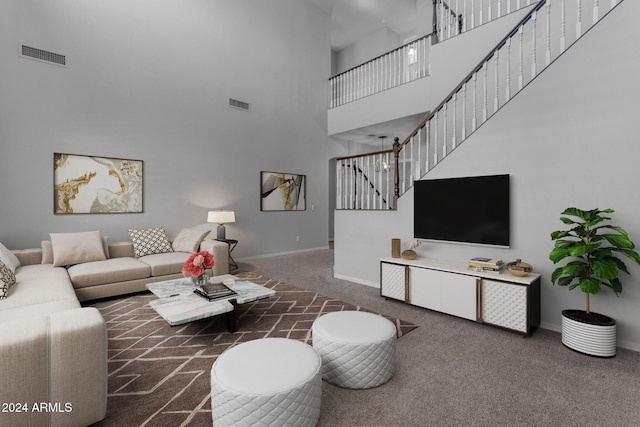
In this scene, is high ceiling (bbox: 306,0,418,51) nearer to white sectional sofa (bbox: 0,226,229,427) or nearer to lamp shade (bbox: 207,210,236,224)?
lamp shade (bbox: 207,210,236,224)

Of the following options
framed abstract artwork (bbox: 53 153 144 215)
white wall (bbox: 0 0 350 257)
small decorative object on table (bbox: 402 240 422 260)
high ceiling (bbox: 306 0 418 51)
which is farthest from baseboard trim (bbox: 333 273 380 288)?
high ceiling (bbox: 306 0 418 51)

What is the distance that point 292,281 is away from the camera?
15.9ft

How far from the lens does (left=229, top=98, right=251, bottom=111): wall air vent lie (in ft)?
21.4

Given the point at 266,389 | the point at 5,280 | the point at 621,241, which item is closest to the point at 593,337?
the point at 621,241

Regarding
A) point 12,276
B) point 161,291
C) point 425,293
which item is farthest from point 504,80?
point 12,276

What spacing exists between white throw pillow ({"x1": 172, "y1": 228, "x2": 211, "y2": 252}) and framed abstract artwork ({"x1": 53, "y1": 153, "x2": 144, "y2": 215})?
0.87 metres

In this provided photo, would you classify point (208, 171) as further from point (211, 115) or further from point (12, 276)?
point (12, 276)

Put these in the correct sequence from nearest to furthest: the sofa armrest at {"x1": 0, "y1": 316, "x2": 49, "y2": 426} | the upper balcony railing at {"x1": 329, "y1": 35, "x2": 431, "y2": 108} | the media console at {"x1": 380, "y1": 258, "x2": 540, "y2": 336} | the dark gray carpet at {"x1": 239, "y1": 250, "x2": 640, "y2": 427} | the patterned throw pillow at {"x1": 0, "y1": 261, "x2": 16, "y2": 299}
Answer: the sofa armrest at {"x1": 0, "y1": 316, "x2": 49, "y2": 426}, the dark gray carpet at {"x1": 239, "y1": 250, "x2": 640, "y2": 427}, the patterned throw pillow at {"x1": 0, "y1": 261, "x2": 16, "y2": 299}, the media console at {"x1": 380, "y1": 258, "x2": 540, "y2": 336}, the upper balcony railing at {"x1": 329, "y1": 35, "x2": 431, "y2": 108}

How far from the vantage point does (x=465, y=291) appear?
126 inches

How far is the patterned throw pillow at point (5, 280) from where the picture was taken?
2.58m

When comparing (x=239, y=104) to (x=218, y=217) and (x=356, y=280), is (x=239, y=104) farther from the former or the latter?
(x=356, y=280)

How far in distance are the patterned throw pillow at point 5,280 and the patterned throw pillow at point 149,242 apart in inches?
72.4

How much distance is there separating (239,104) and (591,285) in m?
6.48

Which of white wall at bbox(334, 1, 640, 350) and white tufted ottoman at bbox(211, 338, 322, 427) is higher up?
white wall at bbox(334, 1, 640, 350)
